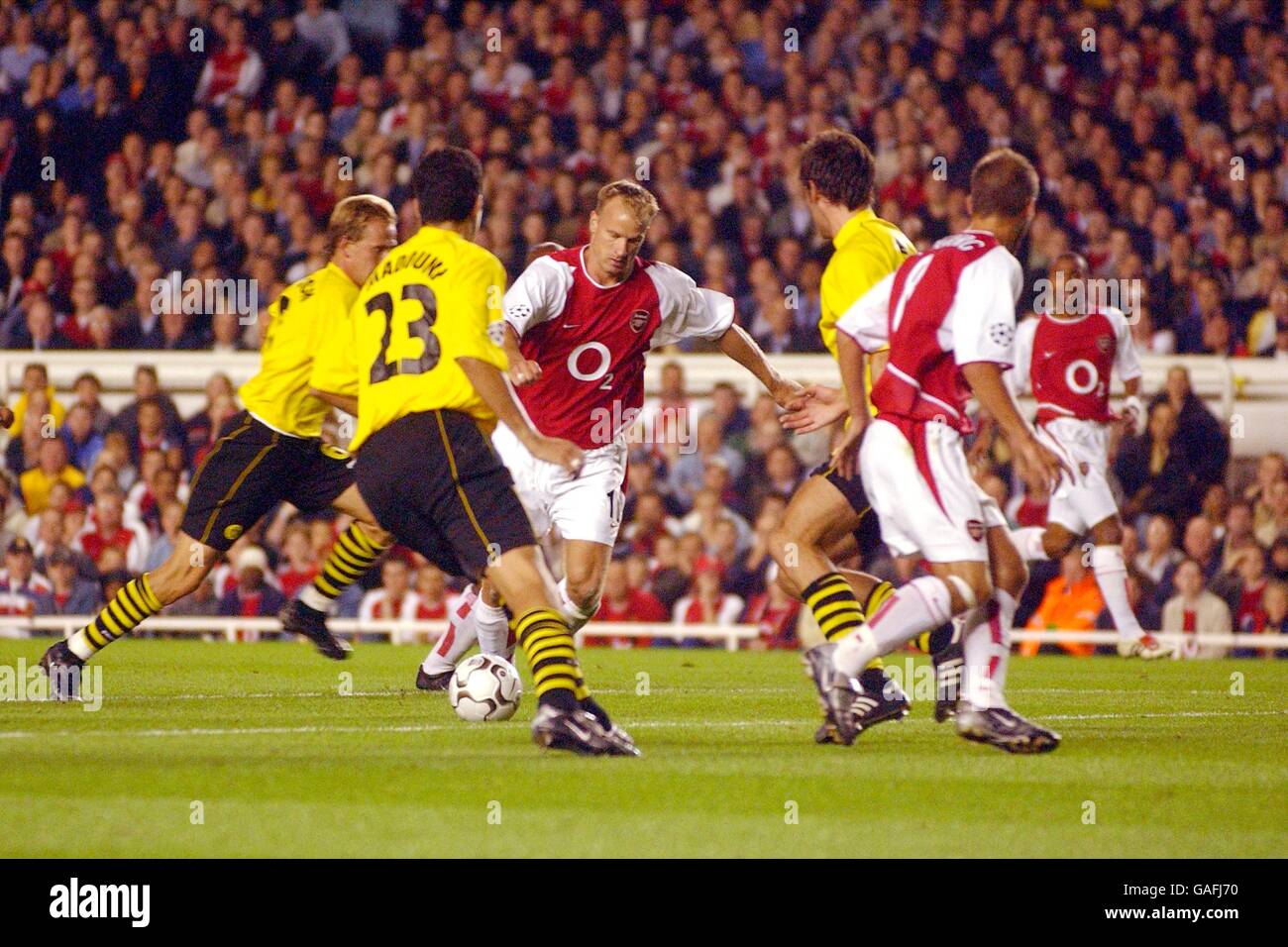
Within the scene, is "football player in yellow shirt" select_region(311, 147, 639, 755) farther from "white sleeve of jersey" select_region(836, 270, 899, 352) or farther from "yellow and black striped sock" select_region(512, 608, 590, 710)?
"white sleeve of jersey" select_region(836, 270, 899, 352)

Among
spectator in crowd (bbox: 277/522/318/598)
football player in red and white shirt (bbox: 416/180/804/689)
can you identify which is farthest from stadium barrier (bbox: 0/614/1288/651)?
football player in red and white shirt (bbox: 416/180/804/689)

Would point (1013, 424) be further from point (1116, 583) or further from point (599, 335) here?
point (1116, 583)

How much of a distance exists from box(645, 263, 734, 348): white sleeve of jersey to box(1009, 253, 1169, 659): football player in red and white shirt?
3727 mm

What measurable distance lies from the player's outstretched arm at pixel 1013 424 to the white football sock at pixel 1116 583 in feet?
17.5

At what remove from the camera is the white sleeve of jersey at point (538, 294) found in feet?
26.6

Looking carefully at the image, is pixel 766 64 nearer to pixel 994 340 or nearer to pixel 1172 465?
pixel 1172 465

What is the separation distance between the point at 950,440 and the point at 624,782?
184 centimetres

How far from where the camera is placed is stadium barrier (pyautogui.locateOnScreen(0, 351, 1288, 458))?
50.2ft

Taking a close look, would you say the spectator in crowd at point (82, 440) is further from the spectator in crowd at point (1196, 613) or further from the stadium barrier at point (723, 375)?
the spectator in crowd at point (1196, 613)

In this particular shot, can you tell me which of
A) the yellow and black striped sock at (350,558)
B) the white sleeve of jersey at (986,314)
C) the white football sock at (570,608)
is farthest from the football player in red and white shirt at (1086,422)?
the white sleeve of jersey at (986,314)
